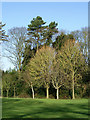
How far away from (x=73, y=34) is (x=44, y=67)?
9545 millimetres

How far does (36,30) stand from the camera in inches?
1690

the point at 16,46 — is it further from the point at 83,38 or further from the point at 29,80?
the point at 83,38

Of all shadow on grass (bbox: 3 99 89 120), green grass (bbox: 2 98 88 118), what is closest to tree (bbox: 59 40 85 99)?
green grass (bbox: 2 98 88 118)

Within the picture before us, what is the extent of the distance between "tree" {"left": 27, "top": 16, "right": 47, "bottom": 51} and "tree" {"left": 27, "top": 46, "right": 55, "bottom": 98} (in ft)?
30.9

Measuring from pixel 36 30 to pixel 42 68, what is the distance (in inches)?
526

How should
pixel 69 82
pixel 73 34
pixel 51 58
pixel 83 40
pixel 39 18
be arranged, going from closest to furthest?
pixel 69 82 → pixel 51 58 → pixel 83 40 → pixel 73 34 → pixel 39 18

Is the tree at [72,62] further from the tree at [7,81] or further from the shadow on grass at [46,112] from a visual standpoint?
the shadow on grass at [46,112]

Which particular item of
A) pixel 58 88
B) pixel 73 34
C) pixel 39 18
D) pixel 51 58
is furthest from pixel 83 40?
pixel 39 18

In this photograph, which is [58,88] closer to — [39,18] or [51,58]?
[51,58]

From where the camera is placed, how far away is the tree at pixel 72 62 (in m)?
29.6

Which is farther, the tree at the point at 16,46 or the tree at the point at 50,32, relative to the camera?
the tree at the point at 50,32

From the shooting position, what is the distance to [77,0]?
2797 cm

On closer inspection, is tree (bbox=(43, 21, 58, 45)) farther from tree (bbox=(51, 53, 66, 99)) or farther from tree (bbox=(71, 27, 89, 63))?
tree (bbox=(51, 53, 66, 99))

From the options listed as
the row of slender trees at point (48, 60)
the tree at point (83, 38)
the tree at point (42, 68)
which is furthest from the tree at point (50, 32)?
the tree at point (42, 68)
